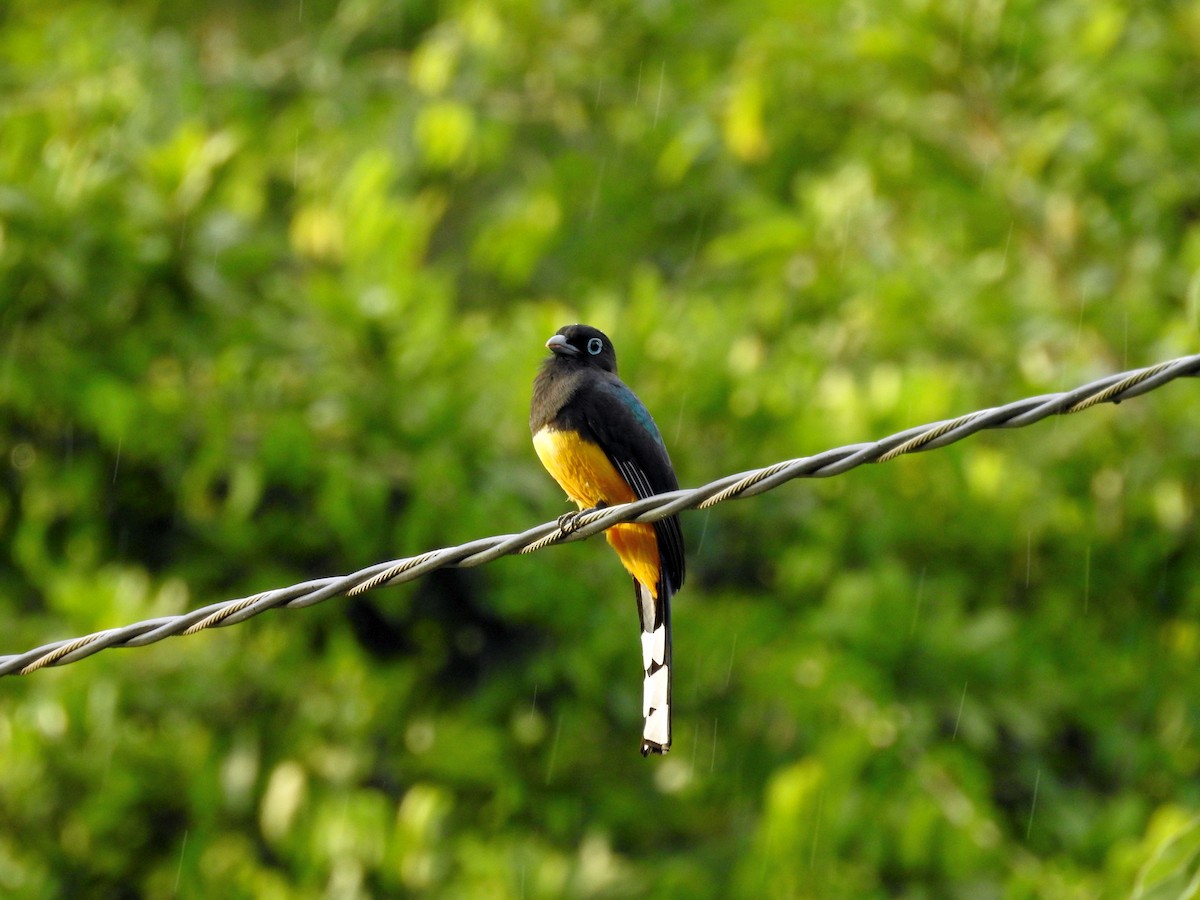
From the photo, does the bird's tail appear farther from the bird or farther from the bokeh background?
the bokeh background

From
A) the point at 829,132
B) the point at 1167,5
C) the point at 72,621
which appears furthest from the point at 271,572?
the point at 1167,5

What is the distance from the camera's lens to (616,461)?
3.93 m

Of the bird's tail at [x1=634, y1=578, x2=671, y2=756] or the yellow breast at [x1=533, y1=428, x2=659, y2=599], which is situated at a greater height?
the yellow breast at [x1=533, y1=428, x2=659, y2=599]

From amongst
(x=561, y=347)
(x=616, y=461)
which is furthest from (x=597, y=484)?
(x=561, y=347)

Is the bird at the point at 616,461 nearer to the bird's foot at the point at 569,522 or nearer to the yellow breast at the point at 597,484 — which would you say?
the yellow breast at the point at 597,484

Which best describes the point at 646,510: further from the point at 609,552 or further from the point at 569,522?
the point at 609,552

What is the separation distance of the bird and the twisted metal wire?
2.76 ft

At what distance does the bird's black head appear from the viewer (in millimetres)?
4141

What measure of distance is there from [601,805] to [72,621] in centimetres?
213

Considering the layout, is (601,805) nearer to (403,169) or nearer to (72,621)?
(72,621)

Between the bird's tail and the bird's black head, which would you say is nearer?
the bird's tail

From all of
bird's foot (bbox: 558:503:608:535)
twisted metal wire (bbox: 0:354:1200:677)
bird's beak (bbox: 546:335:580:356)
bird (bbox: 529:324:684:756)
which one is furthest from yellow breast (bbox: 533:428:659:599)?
twisted metal wire (bbox: 0:354:1200:677)

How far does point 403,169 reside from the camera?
7523mm

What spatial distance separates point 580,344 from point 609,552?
1.58 meters
